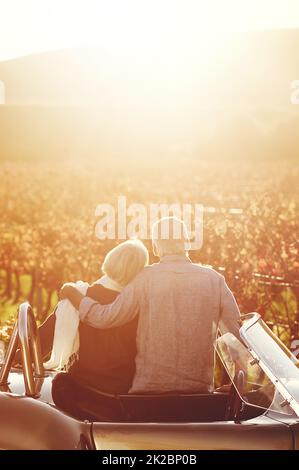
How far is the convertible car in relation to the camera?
126 inches

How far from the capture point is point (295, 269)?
8.01 metres

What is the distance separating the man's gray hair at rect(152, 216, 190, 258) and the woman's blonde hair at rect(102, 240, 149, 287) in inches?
3.9

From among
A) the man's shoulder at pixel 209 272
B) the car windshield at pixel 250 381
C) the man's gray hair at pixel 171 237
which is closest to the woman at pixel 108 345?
the man's gray hair at pixel 171 237

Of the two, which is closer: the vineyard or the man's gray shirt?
the man's gray shirt

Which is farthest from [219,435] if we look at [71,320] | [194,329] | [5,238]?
[5,238]

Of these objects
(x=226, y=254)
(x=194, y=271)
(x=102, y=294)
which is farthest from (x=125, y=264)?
(x=226, y=254)

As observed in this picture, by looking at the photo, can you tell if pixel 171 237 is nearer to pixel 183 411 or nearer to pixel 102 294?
pixel 102 294

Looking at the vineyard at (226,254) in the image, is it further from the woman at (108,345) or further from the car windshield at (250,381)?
the car windshield at (250,381)

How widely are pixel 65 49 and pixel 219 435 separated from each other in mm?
85390

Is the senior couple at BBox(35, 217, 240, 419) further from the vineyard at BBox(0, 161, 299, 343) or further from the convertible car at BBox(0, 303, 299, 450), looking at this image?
the vineyard at BBox(0, 161, 299, 343)

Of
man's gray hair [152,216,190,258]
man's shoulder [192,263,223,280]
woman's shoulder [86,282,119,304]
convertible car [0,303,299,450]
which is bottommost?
convertible car [0,303,299,450]

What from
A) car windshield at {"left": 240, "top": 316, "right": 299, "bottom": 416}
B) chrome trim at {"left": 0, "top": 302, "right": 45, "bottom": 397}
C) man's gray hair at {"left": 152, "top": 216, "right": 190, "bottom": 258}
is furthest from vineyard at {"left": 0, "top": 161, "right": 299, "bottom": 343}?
car windshield at {"left": 240, "top": 316, "right": 299, "bottom": 416}

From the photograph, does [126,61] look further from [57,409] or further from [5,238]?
[57,409]

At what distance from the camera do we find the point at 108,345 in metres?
4.30
